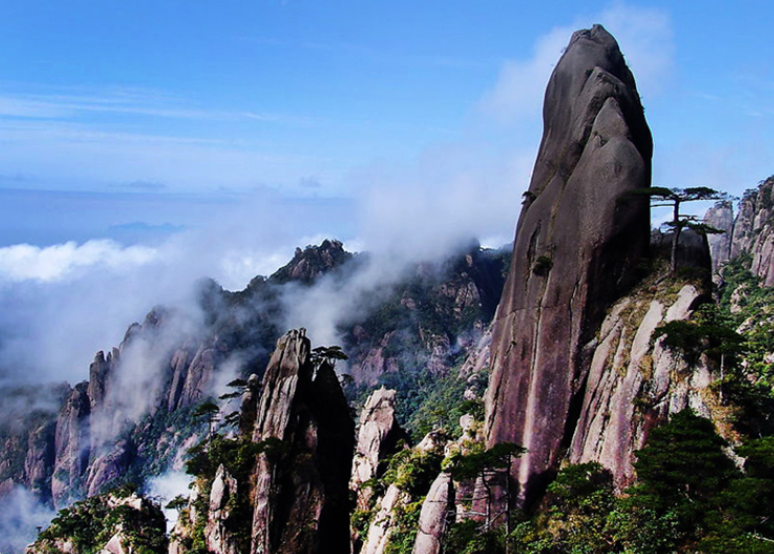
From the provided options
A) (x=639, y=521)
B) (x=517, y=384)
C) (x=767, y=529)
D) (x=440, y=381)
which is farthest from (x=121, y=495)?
Result: (x=440, y=381)

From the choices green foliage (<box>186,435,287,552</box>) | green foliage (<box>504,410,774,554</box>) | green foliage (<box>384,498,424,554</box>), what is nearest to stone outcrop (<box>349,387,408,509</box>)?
green foliage (<box>186,435,287,552</box>)

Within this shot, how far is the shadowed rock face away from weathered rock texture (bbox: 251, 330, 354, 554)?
46.7 ft

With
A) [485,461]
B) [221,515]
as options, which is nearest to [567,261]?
[485,461]

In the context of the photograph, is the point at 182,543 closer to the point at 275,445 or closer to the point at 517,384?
the point at 275,445

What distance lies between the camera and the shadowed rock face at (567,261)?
3497 centimetres

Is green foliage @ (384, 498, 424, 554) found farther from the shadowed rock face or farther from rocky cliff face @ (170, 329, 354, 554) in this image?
rocky cliff face @ (170, 329, 354, 554)

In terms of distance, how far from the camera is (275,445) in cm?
4516

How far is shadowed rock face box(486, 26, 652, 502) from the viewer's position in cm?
3497

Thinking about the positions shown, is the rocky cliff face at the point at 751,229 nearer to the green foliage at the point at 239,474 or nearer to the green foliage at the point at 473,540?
the green foliage at the point at 239,474

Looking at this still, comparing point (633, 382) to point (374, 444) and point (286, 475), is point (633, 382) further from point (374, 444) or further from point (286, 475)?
point (286, 475)

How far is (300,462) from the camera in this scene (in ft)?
152

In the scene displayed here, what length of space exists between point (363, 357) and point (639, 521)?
168291mm

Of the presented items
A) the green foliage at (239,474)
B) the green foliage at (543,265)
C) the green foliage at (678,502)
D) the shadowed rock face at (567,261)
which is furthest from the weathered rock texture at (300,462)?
the green foliage at (678,502)

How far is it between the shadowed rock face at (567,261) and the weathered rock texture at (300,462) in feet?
46.7
